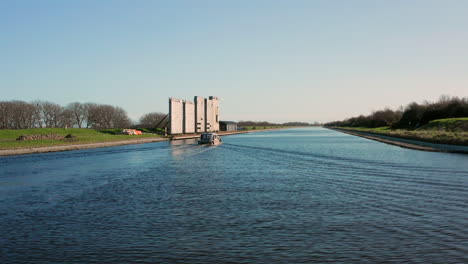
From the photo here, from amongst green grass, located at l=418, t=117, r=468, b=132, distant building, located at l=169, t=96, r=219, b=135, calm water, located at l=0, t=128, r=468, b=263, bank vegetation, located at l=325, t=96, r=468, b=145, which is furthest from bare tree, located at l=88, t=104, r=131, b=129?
calm water, located at l=0, t=128, r=468, b=263

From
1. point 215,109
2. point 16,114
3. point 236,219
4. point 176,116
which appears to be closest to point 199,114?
point 215,109

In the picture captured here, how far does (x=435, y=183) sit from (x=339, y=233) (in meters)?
15.8

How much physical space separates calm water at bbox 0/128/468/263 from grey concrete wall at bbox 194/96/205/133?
129898 mm

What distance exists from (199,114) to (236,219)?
146595mm

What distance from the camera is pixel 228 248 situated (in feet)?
41.2

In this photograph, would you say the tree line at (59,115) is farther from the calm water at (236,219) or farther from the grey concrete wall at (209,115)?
the calm water at (236,219)

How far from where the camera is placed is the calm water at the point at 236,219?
12.0 m

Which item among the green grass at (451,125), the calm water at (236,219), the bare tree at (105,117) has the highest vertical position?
the bare tree at (105,117)

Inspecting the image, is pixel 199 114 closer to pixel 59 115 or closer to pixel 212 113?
pixel 212 113

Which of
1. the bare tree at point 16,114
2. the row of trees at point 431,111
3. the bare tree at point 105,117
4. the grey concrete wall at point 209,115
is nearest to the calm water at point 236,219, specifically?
the row of trees at point 431,111

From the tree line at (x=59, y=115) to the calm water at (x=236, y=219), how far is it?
122m

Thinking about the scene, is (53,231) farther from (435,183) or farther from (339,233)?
(435,183)

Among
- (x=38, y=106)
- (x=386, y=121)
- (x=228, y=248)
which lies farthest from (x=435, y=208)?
(x=386, y=121)

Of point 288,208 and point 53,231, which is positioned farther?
point 288,208
